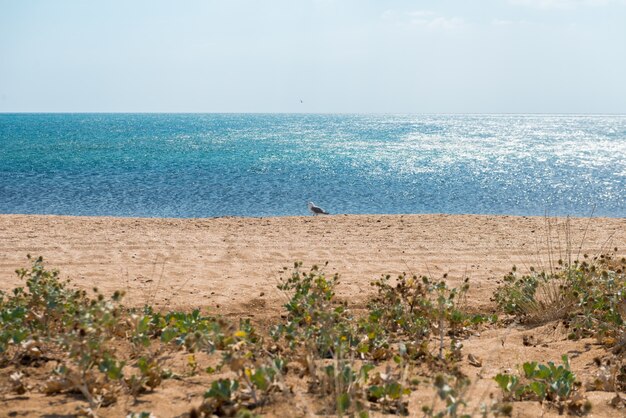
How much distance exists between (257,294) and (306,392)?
13.3 feet

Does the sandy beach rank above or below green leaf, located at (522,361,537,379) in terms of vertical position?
below

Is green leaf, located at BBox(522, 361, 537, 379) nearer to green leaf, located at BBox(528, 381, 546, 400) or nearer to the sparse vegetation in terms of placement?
the sparse vegetation

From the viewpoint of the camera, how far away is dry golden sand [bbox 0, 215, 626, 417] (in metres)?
5.07

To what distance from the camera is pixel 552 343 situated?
5238 mm

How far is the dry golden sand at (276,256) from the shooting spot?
5.07 metres

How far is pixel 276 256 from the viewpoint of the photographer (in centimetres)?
1071

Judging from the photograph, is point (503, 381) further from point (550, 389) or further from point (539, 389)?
point (550, 389)

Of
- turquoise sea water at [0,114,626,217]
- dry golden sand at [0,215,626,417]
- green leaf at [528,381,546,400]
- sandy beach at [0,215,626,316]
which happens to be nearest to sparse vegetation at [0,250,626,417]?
green leaf at [528,381,546,400]

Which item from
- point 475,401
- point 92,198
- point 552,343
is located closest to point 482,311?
point 552,343

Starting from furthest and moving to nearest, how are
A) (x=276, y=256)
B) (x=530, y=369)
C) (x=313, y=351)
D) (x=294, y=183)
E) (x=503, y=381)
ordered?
1. (x=294, y=183)
2. (x=276, y=256)
3. (x=313, y=351)
4. (x=530, y=369)
5. (x=503, y=381)

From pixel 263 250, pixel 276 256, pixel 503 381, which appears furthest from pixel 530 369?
pixel 263 250

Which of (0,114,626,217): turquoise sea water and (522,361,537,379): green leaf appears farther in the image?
(0,114,626,217): turquoise sea water

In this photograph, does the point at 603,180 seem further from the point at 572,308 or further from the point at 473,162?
the point at 572,308

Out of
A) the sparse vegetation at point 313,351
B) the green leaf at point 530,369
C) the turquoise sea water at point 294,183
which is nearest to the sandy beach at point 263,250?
the sparse vegetation at point 313,351
